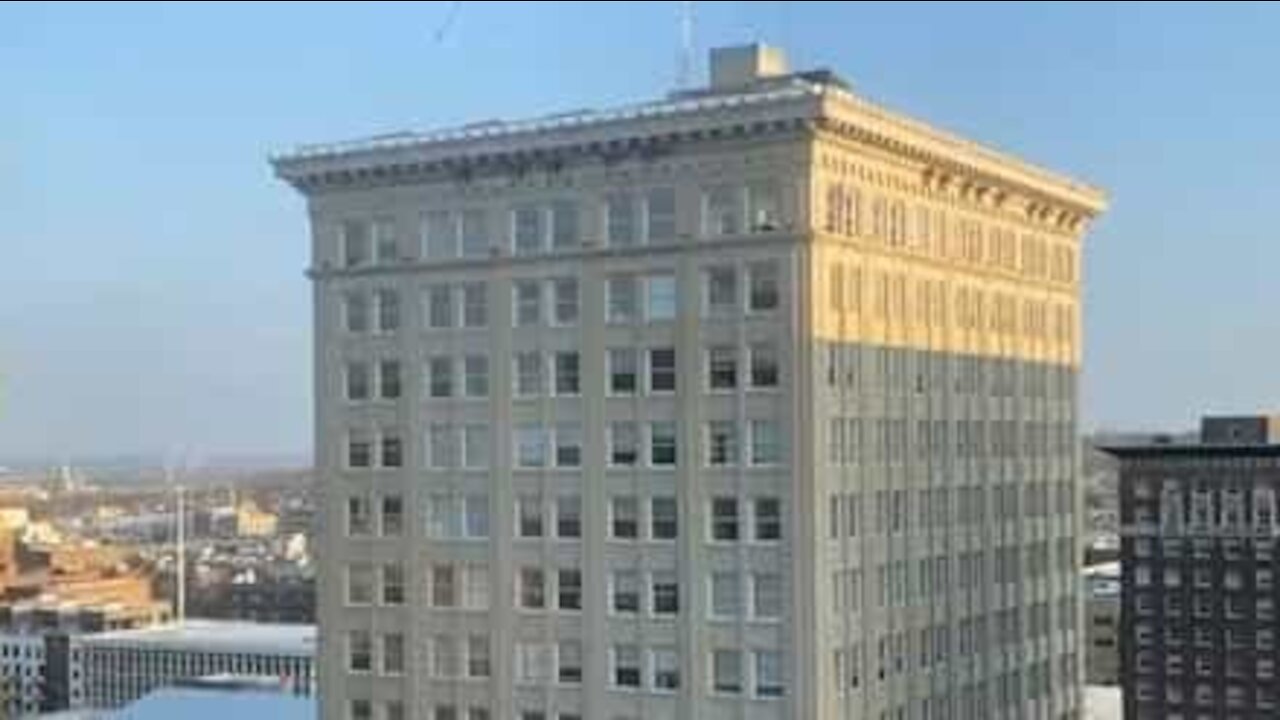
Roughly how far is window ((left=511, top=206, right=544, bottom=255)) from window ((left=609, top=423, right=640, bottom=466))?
171 inches

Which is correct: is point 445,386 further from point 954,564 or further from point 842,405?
point 954,564

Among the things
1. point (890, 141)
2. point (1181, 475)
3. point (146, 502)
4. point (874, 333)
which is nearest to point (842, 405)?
point (874, 333)

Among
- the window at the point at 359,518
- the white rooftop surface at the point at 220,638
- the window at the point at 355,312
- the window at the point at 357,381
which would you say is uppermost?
the window at the point at 355,312

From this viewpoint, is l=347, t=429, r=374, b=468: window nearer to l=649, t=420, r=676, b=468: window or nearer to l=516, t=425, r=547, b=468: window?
l=516, t=425, r=547, b=468: window

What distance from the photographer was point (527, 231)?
134 ft

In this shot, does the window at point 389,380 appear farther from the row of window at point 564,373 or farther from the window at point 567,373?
the window at point 567,373

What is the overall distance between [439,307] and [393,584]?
257 inches

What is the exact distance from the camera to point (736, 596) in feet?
126

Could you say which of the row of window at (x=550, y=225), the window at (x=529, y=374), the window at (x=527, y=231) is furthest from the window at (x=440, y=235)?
the window at (x=529, y=374)

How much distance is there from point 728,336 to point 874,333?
13.5ft

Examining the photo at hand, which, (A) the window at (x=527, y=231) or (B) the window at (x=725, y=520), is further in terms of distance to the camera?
(A) the window at (x=527, y=231)

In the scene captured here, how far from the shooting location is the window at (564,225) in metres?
40.3

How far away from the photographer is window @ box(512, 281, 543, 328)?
4075 centimetres

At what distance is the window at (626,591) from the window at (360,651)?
22.3 feet
